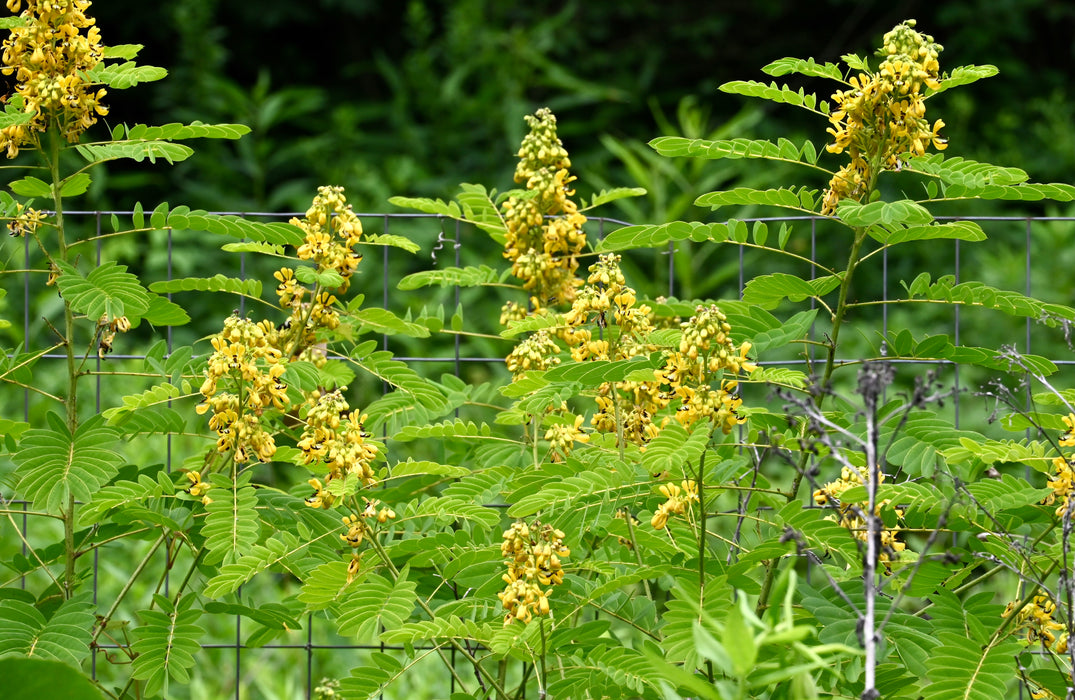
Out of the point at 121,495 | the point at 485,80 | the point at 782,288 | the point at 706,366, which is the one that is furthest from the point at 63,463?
the point at 485,80

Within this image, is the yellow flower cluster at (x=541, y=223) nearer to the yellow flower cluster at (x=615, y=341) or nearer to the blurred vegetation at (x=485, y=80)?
the yellow flower cluster at (x=615, y=341)

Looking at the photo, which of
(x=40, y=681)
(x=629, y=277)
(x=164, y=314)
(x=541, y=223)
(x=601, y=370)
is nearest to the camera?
(x=40, y=681)

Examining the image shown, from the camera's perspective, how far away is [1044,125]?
6.75m

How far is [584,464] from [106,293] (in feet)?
2.62

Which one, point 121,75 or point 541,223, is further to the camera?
point 541,223

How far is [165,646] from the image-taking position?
1807mm

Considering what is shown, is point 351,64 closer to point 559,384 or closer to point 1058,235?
point 1058,235

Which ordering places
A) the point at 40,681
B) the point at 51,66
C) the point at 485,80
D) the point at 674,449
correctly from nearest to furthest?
the point at 40,681
the point at 674,449
the point at 51,66
the point at 485,80

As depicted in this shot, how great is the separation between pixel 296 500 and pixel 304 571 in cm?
16

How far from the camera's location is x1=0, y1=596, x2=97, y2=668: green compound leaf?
5.72ft

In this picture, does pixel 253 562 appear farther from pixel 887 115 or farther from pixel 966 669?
pixel 887 115

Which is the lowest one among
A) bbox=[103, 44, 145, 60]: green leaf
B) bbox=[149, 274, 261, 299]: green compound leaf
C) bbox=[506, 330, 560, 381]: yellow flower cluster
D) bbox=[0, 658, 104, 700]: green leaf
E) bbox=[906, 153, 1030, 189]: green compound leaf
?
bbox=[0, 658, 104, 700]: green leaf

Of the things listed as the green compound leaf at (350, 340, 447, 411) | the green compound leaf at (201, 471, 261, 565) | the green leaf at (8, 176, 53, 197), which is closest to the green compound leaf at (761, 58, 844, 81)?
the green compound leaf at (350, 340, 447, 411)

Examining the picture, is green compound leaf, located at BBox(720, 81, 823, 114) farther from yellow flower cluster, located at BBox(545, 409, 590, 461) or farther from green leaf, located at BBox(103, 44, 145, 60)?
green leaf, located at BBox(103, 44, 145, 60)
